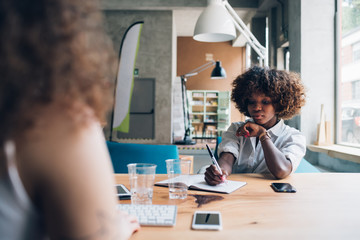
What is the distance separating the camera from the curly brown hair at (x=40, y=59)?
39cm

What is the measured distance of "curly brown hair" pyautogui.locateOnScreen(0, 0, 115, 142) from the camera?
1.29ft

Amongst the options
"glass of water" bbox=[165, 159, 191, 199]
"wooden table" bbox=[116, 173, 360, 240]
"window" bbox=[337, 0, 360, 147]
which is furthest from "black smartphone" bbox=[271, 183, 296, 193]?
"window" bbox=[337, 0, 360, 147]

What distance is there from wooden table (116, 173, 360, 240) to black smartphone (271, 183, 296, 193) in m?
0.03

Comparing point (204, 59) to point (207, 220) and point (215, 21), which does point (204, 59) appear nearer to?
point (215, 21)

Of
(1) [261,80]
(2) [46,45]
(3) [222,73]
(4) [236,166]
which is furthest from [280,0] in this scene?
(2) [46,45]

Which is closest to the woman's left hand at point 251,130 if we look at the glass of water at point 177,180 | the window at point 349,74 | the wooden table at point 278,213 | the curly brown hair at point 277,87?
the curly brown hair at point 277,87

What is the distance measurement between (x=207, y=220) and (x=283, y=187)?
55 cm

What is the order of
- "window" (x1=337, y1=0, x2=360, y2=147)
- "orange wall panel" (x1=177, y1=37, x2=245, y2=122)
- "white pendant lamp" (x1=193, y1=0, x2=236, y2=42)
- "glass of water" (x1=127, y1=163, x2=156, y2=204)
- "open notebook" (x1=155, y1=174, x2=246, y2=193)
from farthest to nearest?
"orange wall panel" (x1=177, y1=37, x2=245, y2=122) < "window" (x1=337, y1=0, x2=360, y2=147) < "white pendant lamp" (x1=193, y1=0, x2=236, y2=42) < "open notebook" (x1=155, y1=174, x2=246, y2=193) < "glass of water" (x1=127, y1=163, x2=156, y2=204)

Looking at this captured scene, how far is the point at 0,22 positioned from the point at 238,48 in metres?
10.3

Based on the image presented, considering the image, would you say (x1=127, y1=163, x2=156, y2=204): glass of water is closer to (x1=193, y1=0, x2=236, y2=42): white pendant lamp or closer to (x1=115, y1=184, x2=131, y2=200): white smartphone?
(x1=115, y1=184, x2=131, y2=200): white smartphone

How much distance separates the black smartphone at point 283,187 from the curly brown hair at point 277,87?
70 centimetres

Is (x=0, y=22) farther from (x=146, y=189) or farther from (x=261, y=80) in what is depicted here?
(x=261, y=80)

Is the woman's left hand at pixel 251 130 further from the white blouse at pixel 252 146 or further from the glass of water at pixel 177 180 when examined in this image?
the glass of water at pixel 177 180

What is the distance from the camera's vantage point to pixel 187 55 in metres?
10.1
